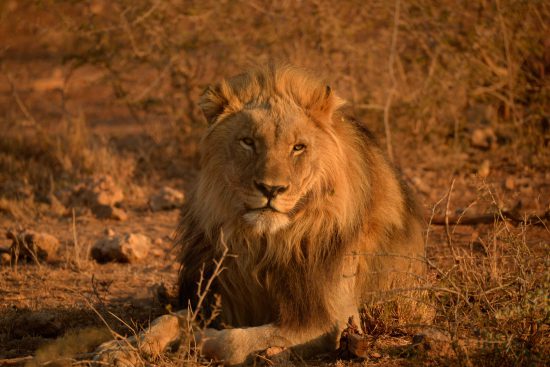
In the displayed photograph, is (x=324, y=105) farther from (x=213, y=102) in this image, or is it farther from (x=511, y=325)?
(x=511, y=325)

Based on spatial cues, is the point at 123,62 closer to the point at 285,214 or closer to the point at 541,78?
the point at 541,78

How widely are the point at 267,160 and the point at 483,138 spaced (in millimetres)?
5412

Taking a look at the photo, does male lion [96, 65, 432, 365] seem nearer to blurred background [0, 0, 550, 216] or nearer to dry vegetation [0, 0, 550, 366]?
dry vegetation [0, 0, 550, 366]

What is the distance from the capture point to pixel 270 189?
3502mm

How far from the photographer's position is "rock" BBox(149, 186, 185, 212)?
714cm

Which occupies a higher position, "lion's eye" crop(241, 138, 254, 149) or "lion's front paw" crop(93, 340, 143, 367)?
"lion's eye" crop(241, 138, 254, 149)

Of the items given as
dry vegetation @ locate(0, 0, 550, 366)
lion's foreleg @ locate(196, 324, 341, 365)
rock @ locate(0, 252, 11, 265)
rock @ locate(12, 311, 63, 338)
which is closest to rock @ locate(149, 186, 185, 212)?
dry vegetation @ locate(0, 0, 550, 366)

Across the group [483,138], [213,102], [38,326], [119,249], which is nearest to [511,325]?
[213,102]

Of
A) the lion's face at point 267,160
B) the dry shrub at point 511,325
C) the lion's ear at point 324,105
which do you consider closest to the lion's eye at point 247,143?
the lion's face at point 267,160

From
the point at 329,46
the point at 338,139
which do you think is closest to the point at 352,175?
the point at 338,139

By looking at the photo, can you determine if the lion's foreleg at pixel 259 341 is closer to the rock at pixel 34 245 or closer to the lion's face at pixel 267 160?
the lion's face at pixel 267 160

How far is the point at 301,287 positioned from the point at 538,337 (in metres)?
1.12

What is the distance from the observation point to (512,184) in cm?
711

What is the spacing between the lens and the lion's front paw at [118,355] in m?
3.42
